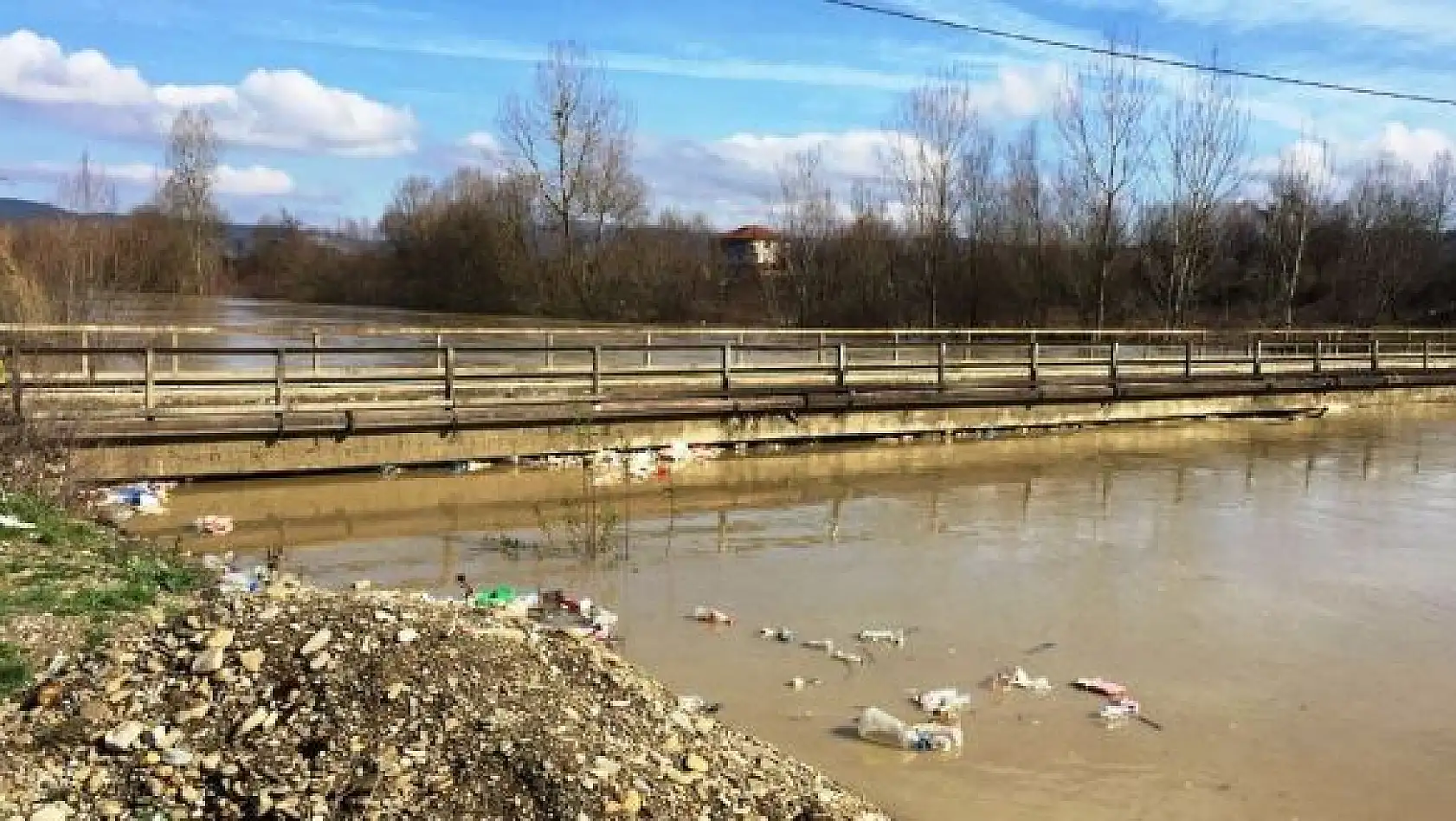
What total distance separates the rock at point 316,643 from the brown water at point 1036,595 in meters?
2.72

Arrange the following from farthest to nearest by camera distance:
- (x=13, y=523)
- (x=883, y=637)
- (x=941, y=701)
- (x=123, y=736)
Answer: (x=883, y=637) → (x=13, y=523) → (x=941, y=701) → (x=123, y=736)

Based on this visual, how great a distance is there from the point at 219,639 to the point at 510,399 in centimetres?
1338

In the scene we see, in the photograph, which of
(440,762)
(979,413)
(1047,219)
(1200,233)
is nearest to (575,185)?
(1047,219)

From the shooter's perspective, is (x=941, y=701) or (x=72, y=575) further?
(x=941, y=701)

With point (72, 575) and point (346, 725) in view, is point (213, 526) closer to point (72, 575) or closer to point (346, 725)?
point (72, 575)

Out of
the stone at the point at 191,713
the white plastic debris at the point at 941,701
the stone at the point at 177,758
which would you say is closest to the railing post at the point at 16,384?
the stone at the point at 191,713

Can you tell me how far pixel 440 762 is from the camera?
5102 millimetres

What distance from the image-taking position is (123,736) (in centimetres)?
514

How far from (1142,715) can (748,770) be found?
10.9 ft

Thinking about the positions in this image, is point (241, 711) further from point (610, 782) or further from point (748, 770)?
point (748, 770)

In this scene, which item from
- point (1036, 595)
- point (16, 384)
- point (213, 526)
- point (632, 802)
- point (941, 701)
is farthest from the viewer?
point (16, 384)

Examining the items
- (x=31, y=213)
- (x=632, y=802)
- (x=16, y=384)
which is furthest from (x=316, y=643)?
(x=31, y=213)

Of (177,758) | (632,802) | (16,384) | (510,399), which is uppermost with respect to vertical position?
(16,384)

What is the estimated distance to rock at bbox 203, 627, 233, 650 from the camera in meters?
5.79
